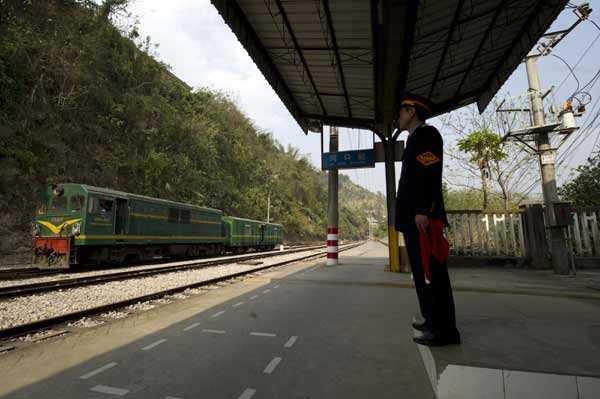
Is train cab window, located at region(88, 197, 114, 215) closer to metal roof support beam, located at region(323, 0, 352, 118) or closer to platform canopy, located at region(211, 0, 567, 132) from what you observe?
platform canopy, located at region(211, 0, 567, 132)

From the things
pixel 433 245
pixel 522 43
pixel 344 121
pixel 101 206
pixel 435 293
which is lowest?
pixel 435 293

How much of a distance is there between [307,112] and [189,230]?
9000mm

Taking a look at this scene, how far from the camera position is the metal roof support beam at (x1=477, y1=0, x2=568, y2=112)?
6824 mm

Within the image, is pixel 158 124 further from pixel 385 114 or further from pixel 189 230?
pixel 385 114

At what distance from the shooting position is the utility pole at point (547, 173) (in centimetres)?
905

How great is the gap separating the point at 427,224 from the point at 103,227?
1176 cm

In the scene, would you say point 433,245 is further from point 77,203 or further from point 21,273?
point 21,273

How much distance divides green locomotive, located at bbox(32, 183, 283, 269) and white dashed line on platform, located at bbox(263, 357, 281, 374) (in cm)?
994

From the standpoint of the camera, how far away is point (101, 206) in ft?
36.6

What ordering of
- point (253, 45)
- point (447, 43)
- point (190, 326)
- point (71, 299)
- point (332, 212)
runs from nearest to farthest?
point (190, 326), point (71, 299), point (447, 43), point (253, 45), point (332, 212)

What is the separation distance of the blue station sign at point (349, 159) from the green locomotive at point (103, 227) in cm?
797

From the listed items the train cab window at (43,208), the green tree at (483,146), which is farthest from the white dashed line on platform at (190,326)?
the green tree at (483,146)

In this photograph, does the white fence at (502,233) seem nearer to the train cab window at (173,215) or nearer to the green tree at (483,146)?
the green tree at (483,146)

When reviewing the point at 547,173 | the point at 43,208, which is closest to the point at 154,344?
the point at 43,208
